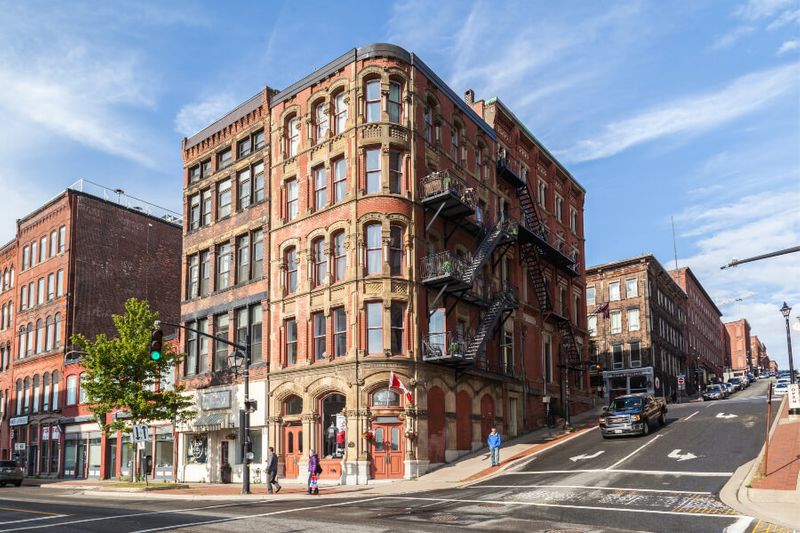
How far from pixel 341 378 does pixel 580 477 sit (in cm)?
1213

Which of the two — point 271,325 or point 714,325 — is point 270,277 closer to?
point 271,325

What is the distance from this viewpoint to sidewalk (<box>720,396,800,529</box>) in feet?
56.1

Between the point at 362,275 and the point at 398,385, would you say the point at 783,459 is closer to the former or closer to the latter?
the point at 398,385


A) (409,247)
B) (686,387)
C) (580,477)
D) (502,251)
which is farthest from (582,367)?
(686,387)

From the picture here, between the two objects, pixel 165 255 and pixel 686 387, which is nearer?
pixel 165 255

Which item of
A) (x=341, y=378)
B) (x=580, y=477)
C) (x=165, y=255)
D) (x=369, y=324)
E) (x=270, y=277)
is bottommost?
(x=580, y=477)

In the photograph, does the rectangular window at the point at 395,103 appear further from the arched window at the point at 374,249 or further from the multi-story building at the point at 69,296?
the multi-story building at the point at 69,296

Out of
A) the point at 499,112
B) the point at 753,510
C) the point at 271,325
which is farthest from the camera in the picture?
the point at 499,112

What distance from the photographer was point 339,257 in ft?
115

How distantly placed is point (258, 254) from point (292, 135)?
664 cm

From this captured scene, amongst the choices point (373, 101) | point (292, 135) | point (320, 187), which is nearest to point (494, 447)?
point (320, 187)

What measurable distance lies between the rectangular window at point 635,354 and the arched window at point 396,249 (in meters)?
47.3

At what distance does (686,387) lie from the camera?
88.4 meters

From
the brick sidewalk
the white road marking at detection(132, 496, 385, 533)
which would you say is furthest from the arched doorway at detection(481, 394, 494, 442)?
the white road marking at detection(132, 496, 385, 533)
